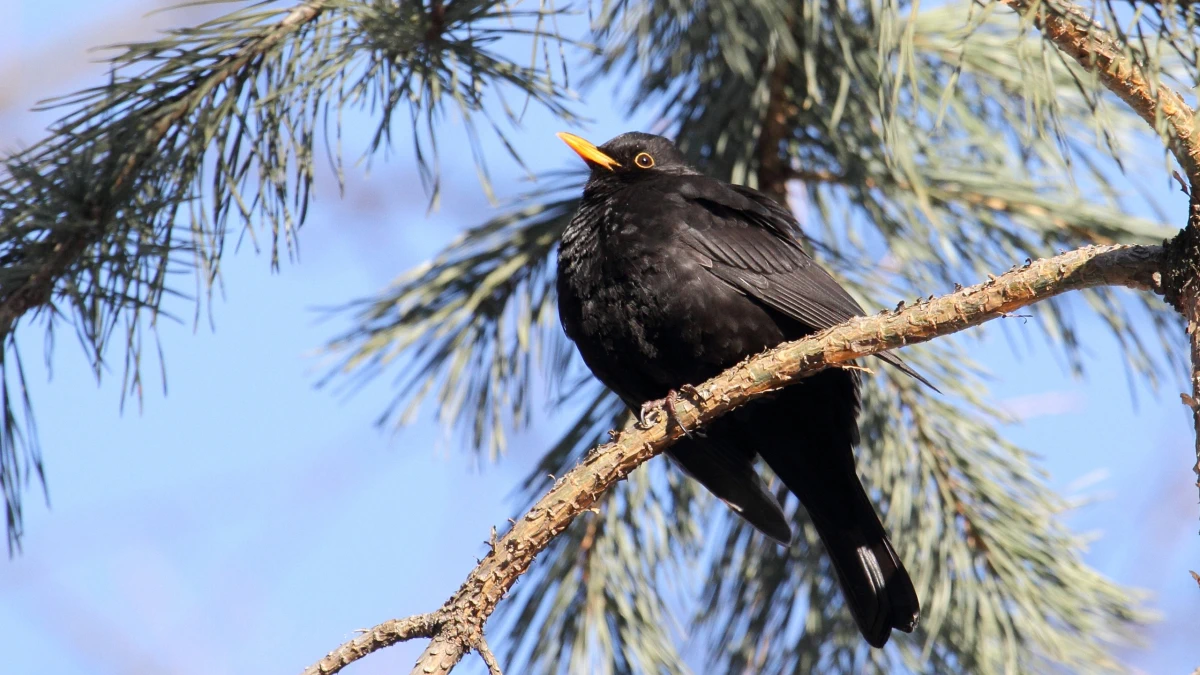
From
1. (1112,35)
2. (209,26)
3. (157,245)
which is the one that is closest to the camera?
(1112,35)

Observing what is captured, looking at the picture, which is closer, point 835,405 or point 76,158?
point 76,158

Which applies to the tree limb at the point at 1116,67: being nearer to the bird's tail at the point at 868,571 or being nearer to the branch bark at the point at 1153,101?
the branch bark at the point at 1153,101

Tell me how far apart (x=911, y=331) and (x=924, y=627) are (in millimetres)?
1082

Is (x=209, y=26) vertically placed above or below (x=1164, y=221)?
above

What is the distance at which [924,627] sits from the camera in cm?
281

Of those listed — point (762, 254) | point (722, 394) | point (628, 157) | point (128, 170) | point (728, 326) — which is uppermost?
point (628, 157)

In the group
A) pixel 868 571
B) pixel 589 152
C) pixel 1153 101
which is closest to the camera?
pixel 1153 101

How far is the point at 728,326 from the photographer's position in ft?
9.64

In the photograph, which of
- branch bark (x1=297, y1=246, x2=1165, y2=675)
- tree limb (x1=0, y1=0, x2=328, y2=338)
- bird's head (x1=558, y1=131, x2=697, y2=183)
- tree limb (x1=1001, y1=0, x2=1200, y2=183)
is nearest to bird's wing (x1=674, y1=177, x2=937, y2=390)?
bird's head (x1=558, y1=131, x2=697, y2=183)

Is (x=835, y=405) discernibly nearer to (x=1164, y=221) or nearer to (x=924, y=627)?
(x=924, y=627)

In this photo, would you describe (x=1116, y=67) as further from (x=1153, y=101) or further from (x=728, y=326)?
(x=728, y=326)

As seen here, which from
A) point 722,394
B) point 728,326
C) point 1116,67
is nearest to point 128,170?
point 722,394

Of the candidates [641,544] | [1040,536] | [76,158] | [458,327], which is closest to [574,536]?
[641,544]

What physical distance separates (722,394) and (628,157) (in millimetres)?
1458
